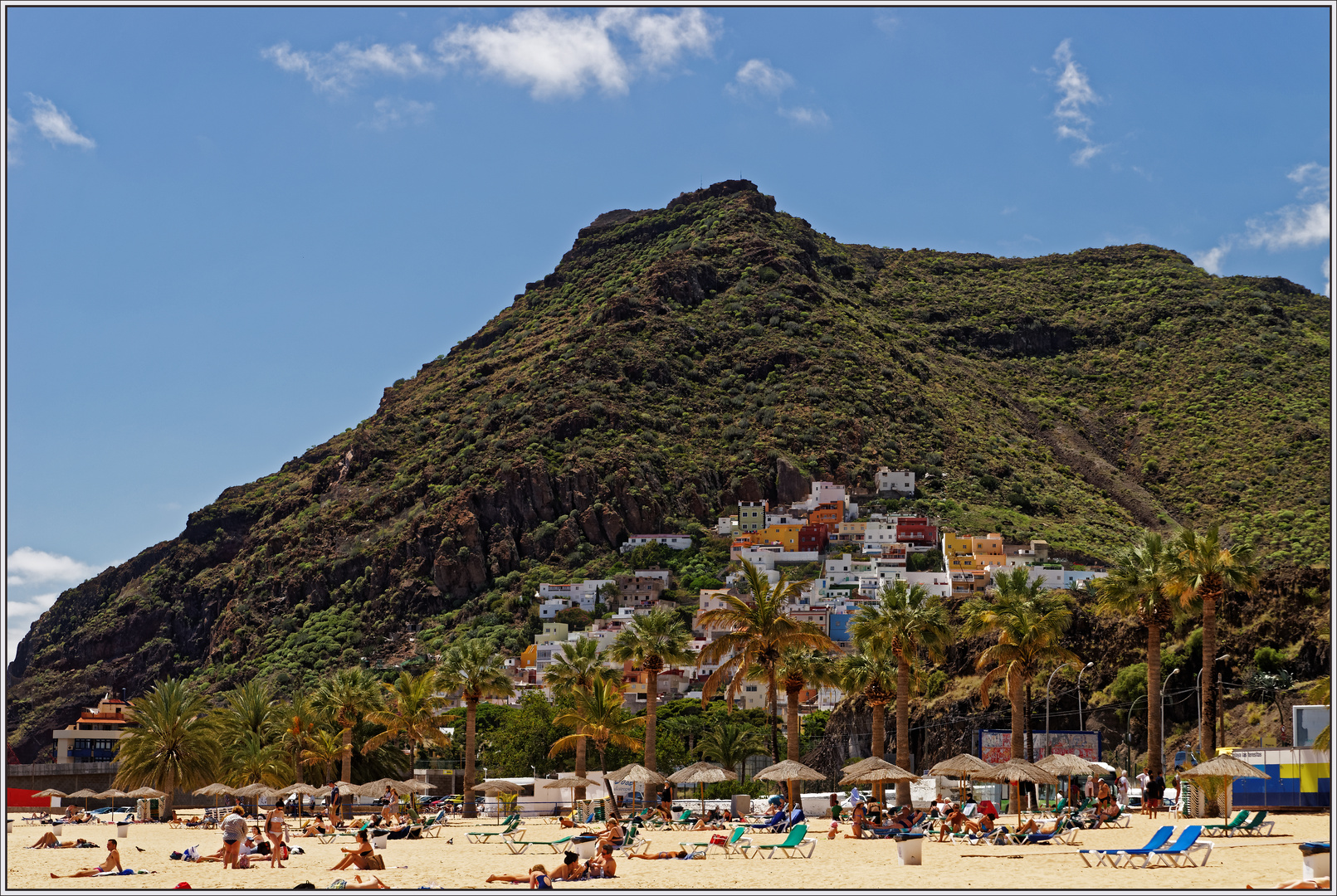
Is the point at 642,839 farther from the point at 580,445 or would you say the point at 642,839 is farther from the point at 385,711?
the point at 580,445

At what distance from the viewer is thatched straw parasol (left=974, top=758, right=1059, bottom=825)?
3344 cm

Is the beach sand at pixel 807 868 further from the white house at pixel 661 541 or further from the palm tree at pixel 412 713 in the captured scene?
the white house at pixel 661 541

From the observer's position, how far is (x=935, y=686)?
234ft

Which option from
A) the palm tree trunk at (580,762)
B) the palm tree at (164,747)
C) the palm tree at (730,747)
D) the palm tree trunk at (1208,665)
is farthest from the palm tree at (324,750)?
the palm tree trunk at (1208,665)

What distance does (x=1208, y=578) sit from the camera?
37.4 metres

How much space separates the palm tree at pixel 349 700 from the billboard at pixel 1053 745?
27361 millimetres

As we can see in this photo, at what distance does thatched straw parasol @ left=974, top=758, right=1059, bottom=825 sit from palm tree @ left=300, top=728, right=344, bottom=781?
3492 centimetres

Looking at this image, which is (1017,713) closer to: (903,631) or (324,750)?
(903,631)

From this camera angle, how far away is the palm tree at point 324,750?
6128 centimetres

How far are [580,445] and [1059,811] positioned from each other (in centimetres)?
13633

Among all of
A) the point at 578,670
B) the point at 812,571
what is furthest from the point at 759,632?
the point at 812,571

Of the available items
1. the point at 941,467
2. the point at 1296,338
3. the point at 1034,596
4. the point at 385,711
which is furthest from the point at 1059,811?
the point at 1296,338

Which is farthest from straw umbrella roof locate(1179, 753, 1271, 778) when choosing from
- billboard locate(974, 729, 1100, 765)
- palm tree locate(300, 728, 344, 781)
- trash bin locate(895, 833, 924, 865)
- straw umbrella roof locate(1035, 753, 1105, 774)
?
palm tree locate(300, 728, 344, 781)

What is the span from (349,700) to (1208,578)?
38543 mm
